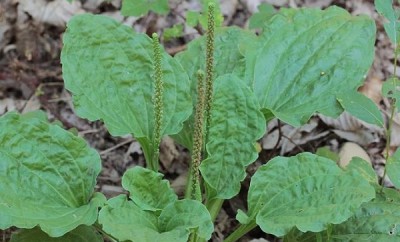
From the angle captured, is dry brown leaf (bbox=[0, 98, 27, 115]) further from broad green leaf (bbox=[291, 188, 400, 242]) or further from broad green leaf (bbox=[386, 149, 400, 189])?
broad green leaf (bbox=[386, 149, 400, 189])

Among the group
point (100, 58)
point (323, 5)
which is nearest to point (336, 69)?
point (100, 58)

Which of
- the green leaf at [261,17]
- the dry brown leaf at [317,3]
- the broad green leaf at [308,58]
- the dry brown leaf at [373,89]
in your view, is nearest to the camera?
the broad green leaf at [308,58]

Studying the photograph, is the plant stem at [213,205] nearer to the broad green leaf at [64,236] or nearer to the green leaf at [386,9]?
the broad green leaf at [64,236]

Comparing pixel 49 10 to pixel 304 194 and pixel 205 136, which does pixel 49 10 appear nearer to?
pixel 205 136

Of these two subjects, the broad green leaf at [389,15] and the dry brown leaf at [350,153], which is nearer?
the broad green leaf at [389,15]

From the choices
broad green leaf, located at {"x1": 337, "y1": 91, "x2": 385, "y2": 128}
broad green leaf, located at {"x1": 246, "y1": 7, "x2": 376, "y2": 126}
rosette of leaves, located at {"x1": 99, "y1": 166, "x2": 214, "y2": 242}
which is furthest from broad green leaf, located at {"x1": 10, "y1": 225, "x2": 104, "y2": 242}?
broad green leaf, located at {"x1": 337, "y1": 91, "x2": 385, "y2": 128}

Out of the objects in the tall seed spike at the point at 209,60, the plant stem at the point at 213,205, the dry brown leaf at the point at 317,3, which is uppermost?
the tall seed spike at the point at 209,60

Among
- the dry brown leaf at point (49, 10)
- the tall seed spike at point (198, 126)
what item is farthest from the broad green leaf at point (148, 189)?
the dry brown leaf at point (49, 10)

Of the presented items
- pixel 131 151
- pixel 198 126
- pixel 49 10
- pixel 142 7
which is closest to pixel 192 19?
pixel 142 7
